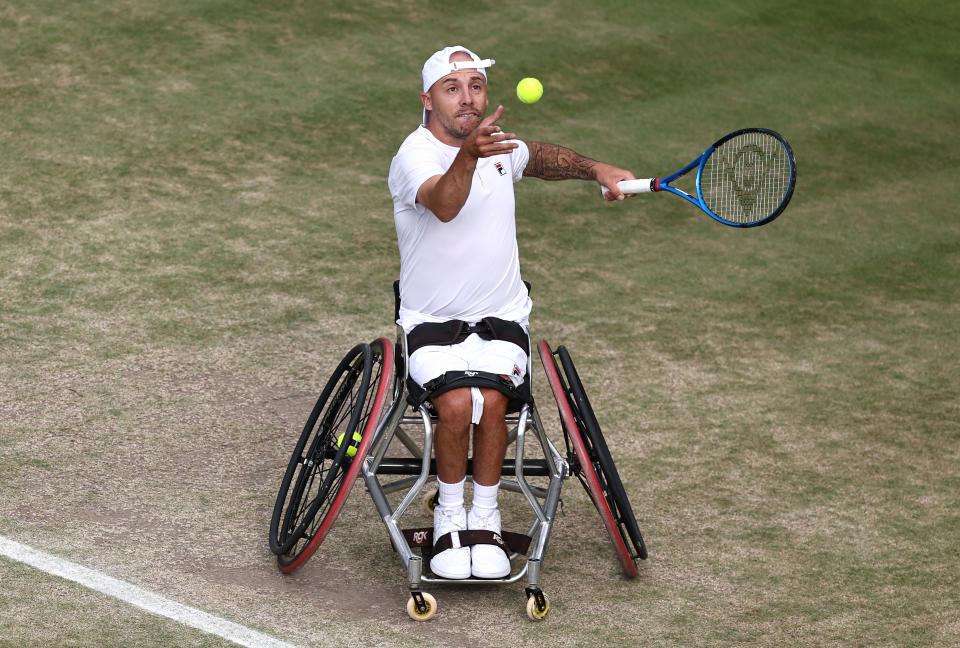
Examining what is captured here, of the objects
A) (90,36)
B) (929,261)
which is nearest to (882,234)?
(929,261)

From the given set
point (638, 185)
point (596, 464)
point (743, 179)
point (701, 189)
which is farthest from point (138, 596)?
point (743, 179)

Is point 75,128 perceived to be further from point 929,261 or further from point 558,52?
point 929,261

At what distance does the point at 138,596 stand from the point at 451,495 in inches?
50.7

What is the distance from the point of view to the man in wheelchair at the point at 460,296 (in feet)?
16.7

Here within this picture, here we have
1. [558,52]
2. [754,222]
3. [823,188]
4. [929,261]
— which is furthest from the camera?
[558,52]

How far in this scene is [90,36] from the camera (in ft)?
39.1

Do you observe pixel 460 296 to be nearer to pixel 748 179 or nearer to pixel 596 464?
pixel 596 464

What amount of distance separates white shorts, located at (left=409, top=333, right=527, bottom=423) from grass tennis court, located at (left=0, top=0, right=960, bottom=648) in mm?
865

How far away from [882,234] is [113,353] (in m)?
6.05

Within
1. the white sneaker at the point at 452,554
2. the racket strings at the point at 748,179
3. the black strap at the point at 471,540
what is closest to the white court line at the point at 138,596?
the white sneaker at the point at 452,554

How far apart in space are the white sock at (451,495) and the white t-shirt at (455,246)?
707 millimetres

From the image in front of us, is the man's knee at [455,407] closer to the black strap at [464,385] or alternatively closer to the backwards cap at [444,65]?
the black strap at [464,385]

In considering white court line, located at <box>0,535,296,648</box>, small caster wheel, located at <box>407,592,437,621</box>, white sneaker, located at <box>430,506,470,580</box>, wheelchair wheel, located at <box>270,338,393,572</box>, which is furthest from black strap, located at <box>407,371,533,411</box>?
white court line, located at <box>0,535,296,648</box>

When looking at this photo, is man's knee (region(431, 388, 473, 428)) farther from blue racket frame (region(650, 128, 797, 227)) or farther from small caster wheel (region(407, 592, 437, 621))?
blue racket frame (region(650, 128, 797, 227))
